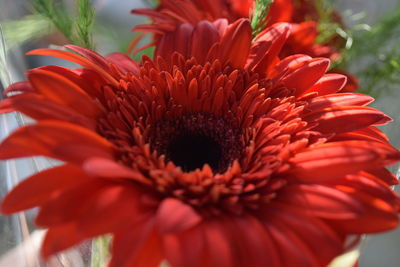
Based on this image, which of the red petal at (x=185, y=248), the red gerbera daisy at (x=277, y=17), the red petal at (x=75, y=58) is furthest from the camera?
the red gerbera daisy at (x=277, y=17)

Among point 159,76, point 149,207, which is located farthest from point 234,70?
point 149,207

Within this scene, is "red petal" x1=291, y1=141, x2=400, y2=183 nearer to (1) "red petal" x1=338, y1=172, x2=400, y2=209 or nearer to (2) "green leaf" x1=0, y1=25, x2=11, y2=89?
(1) "red petal" x1=338, y1=172, x2=400, y2=209

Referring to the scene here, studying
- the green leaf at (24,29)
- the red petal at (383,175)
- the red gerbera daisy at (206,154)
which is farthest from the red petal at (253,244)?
the green leaf at (24,29)

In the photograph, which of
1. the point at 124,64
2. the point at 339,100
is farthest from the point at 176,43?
the point at 339,100

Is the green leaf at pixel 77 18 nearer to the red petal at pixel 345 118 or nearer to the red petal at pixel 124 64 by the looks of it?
the red petal at pixel 124 64

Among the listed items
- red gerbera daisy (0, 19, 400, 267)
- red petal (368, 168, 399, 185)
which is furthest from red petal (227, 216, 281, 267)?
red petal (368, 168, 399, 185)

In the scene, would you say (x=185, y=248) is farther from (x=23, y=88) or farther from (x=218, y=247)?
(x=23, y=88)

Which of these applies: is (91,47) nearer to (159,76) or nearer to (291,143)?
(159,76)
